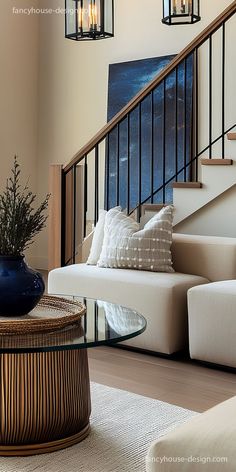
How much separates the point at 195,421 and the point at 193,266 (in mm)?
2649

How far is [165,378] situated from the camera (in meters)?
3.43

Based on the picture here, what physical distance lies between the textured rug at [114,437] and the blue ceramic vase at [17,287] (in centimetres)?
57

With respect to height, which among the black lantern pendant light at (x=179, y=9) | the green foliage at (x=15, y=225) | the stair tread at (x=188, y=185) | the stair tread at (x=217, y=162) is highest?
the black lantern pendant light at (x=179, y=9)

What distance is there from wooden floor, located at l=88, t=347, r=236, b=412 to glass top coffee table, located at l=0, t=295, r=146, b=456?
0.71 meters

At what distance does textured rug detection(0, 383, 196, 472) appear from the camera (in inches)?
91.7

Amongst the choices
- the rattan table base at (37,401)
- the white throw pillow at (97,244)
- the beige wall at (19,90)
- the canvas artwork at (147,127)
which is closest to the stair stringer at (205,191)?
the white throw pillow at (97,244)

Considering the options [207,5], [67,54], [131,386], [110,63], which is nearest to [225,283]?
[131,386]

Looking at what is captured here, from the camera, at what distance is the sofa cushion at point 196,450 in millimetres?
1444

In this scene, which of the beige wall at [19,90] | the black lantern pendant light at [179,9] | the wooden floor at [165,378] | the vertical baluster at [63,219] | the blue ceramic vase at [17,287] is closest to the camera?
the blue ceramic vase at [17,287]

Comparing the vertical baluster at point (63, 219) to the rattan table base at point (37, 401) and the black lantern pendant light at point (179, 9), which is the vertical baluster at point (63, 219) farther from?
the rattan table base at point (37, 401)

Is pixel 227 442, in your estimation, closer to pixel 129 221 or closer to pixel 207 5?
pixel 129 221

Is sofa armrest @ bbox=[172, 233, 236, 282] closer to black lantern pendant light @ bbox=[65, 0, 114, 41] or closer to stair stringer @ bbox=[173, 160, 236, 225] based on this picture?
stair stringer @ bbox=[173, 160, 236, 225]

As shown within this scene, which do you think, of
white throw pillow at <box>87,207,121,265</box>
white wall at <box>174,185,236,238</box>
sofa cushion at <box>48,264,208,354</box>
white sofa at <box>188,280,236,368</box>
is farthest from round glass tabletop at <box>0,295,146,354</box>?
white wall at <box>174,185,236,238</box>

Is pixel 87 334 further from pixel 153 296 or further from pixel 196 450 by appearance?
pixel 153 296
